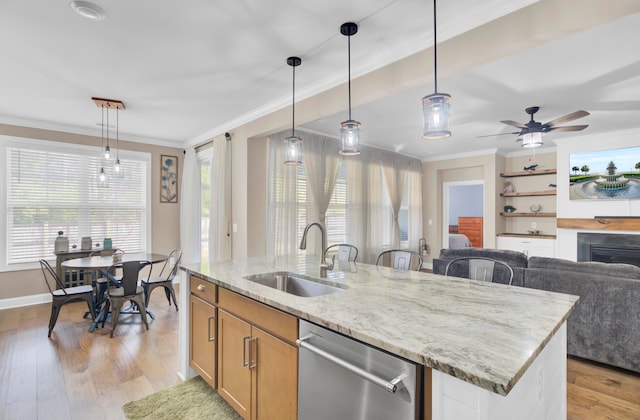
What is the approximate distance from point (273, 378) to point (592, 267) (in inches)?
116

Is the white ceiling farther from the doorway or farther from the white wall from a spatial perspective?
the doorway

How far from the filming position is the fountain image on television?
4930 millimetres

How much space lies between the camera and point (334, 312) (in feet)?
4.50

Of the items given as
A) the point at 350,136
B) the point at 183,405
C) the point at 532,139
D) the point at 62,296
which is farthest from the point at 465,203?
the point at 62,296

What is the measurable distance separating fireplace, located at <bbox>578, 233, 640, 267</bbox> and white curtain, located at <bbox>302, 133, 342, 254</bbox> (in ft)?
14.0

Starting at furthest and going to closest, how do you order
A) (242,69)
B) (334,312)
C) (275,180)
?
1. (275,180)
2. (242,69)
3. (334,312)

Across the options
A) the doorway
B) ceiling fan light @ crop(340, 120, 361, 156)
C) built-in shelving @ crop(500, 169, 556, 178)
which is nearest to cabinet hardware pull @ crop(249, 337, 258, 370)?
ceiling fan light @ crop(340, 120, 361, 156)

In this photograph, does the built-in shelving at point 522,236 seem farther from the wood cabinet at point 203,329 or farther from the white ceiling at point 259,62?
the wood cabinet at point 203,329

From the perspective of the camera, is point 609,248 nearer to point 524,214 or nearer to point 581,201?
point 581,201

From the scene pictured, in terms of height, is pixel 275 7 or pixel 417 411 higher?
pixel 275 7

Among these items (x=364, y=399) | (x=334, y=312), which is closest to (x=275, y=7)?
(x=334, y=312)

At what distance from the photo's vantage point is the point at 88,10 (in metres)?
2.04

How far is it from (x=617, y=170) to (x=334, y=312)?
19.8ft

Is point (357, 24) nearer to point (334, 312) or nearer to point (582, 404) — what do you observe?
point (334, 312)
